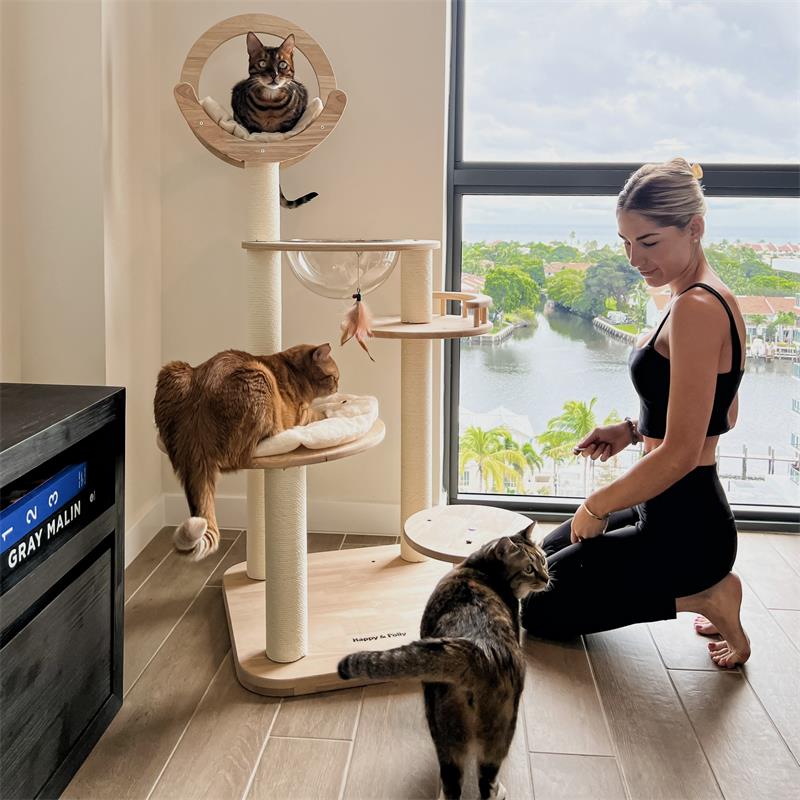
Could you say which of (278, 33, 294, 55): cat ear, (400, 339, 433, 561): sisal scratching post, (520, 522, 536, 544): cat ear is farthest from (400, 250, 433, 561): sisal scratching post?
(520, 522, 536, 544): cat ear

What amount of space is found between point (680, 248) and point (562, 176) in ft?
3.37

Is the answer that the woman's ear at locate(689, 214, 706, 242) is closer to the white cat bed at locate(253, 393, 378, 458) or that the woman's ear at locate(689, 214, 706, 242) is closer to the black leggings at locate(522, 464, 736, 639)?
the black leggings at locate(522, 464, 736, 639)

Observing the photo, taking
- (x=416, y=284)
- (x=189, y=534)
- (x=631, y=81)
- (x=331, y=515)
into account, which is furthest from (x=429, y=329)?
(x=631, y=81)

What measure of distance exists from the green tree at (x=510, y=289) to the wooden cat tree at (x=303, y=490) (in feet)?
1.61

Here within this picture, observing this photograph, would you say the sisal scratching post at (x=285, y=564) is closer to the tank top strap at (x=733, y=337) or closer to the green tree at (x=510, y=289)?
the tank top strap at (x=733, y=337)

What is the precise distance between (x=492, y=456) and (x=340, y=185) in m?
1.03

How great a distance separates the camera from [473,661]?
1.43m

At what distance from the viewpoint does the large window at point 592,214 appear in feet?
9.38

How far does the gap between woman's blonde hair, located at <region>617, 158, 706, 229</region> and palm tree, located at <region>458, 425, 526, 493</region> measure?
1.28 metres

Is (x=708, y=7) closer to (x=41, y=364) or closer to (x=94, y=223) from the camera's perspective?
(x=94, y=223)

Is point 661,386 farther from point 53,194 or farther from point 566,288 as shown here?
point 53,194

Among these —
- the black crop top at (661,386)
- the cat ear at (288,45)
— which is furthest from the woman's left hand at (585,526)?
the cat ear at (288,45)

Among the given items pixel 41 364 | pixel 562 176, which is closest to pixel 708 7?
pixel 562 176

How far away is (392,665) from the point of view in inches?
52.6
